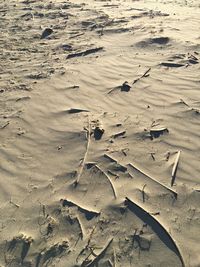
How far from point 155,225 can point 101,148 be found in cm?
118

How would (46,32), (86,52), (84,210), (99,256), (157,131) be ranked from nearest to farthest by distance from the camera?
(99,256), (84,210), (157,131), (86,52), (46,32)

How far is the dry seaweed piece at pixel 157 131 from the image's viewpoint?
4164 mm

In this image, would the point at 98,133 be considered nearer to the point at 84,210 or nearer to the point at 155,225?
the point at 84,210

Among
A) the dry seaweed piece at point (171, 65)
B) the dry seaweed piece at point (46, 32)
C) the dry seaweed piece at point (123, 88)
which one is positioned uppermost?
the dry seaweed piece at point (46, 32)

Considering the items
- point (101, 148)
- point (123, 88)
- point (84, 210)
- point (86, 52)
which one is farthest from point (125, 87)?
point (84, 210)

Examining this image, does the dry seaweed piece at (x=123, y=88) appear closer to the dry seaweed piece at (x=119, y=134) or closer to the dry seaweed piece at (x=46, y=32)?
the dry seaweed piece at (x=119, y=134)

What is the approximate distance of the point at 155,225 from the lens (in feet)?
10.3

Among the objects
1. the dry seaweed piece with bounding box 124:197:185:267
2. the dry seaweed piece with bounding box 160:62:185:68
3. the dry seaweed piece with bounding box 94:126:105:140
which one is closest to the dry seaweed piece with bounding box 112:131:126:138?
the dry seaweed piece with bounding box 94:126:105:140

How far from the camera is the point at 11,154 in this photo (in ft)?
13.4

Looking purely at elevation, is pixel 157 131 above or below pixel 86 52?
below

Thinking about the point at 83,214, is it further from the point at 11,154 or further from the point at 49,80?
the point at 49,80

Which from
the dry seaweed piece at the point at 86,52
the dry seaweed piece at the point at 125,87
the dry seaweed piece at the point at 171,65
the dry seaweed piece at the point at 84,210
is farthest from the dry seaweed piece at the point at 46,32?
the dry seaweed piece at the point at 84,210

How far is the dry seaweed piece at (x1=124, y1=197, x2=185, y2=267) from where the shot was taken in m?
2.96

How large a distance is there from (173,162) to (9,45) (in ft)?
14.2
